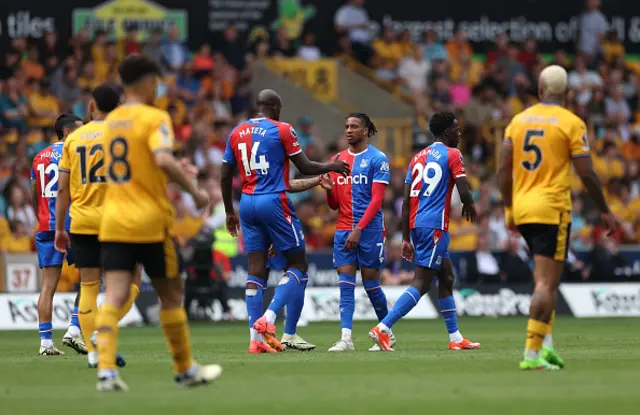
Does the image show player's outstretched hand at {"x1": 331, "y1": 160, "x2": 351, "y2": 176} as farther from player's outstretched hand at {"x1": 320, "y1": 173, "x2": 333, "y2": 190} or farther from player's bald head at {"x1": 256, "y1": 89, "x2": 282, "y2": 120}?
player's bald head at {"x1": 256, "y1": 89, "x2": 282, "y2": 120}

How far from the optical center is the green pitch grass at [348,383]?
8.95 metres

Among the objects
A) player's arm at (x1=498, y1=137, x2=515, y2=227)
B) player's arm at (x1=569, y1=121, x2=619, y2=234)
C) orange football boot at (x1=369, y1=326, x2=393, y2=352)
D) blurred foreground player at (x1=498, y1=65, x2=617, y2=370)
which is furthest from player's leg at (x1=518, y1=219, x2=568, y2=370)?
orange football boot at (x1=369, y1=326, x2=393, y2=352)

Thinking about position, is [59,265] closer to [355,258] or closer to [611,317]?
[355,258]

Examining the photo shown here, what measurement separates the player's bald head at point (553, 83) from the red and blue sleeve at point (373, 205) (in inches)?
163

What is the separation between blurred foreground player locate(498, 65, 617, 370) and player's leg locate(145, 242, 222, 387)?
9.87ft

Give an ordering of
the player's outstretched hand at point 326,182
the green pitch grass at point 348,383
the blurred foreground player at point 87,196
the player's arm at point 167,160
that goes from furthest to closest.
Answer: the player's outstretched hand at point 326,182
the blurred foreground player at point 87,196
the player's arm at point 167,160
the green pitch grass at point 348,383

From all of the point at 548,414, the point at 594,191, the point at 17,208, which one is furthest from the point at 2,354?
the point at 17,208

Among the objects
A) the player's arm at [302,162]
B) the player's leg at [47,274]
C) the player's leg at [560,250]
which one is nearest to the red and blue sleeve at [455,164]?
the player's arm at [302,162]

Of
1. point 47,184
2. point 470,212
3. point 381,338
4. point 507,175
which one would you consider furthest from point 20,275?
point 507,175

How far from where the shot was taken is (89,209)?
1259 centimetres

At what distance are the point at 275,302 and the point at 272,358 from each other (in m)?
1.46

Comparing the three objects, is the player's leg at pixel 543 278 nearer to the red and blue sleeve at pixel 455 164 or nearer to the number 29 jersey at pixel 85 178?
the red and blue sleeve at pixel 455 164

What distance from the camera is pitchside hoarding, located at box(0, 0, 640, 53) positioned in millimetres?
32062

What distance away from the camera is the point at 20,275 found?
24391 mm
